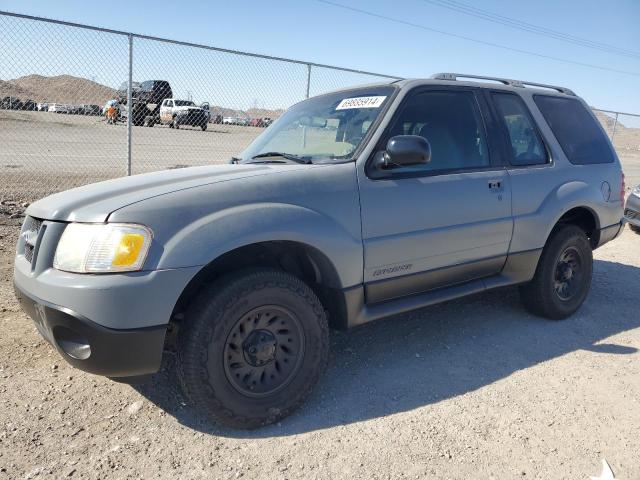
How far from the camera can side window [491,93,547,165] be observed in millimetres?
3852

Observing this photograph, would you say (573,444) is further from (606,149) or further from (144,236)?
(606,149)

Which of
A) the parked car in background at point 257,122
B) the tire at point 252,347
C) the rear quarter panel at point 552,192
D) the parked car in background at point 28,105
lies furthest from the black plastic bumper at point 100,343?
the parked car in background at point 257,122

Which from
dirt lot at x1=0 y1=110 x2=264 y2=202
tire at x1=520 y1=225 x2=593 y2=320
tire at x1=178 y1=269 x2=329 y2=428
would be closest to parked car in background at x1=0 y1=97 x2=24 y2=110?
dirt lot at x1=0 y1=110 x2=264 y2=202

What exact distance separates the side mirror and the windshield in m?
0.29

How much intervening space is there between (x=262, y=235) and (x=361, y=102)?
1.40 meters

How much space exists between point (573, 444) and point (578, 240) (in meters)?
2.21

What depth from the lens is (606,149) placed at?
4566 mm

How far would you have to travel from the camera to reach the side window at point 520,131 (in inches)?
152

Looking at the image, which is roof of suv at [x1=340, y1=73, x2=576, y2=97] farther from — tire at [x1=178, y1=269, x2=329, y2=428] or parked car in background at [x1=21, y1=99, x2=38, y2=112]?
parked car in background at [x1=21, y1=99, x2=38, y2=112]

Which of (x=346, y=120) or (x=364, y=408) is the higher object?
(x=346, y=120)

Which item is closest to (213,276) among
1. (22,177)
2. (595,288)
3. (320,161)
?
(320,161)

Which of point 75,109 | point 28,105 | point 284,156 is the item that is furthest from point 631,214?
point 75,109

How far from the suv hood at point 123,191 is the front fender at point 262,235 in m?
0.27

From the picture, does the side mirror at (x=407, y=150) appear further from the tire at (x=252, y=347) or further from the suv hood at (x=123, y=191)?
the tire at (x=252, y=347)
